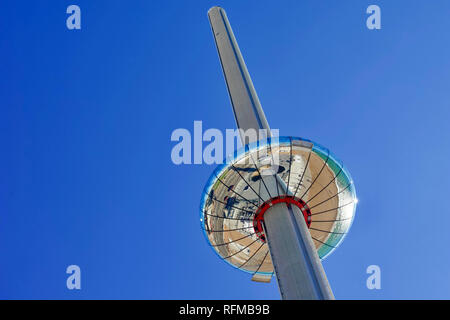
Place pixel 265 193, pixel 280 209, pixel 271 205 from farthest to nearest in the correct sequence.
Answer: pixel 265 193 < pixel 271 205 < pixel 280 209

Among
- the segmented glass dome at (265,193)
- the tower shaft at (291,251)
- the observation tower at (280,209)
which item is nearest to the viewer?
the tower shaft at (291,251)

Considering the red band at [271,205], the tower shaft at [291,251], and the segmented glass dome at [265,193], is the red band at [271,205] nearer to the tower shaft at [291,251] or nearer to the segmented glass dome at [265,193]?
the segmented glass dome at [265,193]

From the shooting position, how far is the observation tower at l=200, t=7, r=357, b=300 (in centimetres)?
1274

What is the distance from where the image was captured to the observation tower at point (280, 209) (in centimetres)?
1274

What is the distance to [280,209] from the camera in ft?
48.4

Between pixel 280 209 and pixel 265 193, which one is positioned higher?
pixel 265 193

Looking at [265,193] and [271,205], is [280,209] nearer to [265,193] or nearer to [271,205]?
[271,205]

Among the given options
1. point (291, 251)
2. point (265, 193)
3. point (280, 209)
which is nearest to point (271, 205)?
point (280, 209)

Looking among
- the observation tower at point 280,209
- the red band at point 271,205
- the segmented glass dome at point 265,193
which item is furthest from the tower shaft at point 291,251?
the segmented glass dome at point 265,193
